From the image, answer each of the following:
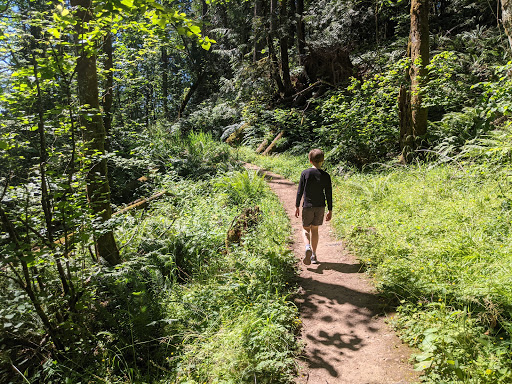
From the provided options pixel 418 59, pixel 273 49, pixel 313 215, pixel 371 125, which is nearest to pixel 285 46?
pixel 273 49

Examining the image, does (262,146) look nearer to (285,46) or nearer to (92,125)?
(285,46)

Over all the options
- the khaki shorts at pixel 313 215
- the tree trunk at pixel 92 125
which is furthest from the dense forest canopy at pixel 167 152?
the khaki shorts at pixel 313 215

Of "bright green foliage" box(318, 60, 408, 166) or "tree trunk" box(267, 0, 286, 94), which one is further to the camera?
"tree trunk" box(267, 0, 286, 94)

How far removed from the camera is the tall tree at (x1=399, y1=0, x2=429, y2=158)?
7.55 meters

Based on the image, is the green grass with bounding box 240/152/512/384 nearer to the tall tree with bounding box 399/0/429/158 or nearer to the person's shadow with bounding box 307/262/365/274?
the person's shadow with bounding box 307/262/365/274

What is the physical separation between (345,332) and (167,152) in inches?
409

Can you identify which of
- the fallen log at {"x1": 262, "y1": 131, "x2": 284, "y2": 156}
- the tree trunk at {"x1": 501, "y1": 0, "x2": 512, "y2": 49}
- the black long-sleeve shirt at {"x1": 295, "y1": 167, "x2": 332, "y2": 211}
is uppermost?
the tree trunk at {"x1": 501, "y1": 0, "x2": 512, "y2": 49}

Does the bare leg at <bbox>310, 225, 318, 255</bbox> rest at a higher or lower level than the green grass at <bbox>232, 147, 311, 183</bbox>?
lower

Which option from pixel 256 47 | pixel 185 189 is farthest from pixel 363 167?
pixel 256 47

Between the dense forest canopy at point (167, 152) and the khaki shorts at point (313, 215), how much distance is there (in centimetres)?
71

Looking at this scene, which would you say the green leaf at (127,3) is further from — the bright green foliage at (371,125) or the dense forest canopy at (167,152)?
the bright green foliage at (371,125)

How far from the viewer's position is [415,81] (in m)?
7.88

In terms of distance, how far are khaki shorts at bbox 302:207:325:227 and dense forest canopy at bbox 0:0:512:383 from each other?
714 millimetres

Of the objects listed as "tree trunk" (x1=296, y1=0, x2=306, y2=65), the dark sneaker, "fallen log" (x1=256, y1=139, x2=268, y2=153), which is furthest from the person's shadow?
"tree trunk" (x1=296, y1=0, x2=306, y2=65)
